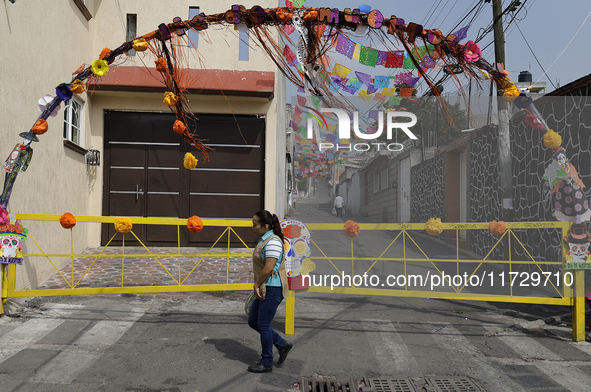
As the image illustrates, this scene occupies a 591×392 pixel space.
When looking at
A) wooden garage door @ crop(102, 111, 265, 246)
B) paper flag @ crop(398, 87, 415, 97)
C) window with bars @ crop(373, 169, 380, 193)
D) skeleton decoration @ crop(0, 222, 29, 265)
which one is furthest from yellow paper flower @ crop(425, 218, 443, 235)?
window with bars @ crop(373, 169, 380, 193)

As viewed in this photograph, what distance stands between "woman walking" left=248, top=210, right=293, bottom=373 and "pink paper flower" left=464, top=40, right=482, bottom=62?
9.56ft

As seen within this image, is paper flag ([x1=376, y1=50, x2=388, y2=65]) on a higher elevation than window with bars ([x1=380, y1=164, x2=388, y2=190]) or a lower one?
higher

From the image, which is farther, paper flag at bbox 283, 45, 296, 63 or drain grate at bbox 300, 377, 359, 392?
paper flag at bbox 283, 45, 296, 63

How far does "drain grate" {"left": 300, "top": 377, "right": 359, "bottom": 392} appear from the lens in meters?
3.50

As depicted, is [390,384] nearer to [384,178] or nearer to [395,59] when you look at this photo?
[395,59]

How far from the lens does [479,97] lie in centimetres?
521

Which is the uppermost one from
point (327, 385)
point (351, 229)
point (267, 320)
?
point (351, 229)

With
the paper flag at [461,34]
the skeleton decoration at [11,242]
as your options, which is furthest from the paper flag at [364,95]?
the skeleton decoration at [11,242]

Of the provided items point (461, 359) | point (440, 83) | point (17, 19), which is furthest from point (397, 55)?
point (17, 19)

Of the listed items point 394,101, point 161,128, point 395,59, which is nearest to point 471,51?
→ point 395,59

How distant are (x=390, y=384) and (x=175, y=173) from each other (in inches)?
296

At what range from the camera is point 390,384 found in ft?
11.7

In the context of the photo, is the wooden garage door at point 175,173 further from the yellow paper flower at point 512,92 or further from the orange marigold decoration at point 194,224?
the yellow paper flower at point 512,92

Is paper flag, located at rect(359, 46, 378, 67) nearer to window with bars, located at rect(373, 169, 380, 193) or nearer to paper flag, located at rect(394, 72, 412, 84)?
paper flag, located at rect(394, 72, 412, 84)
